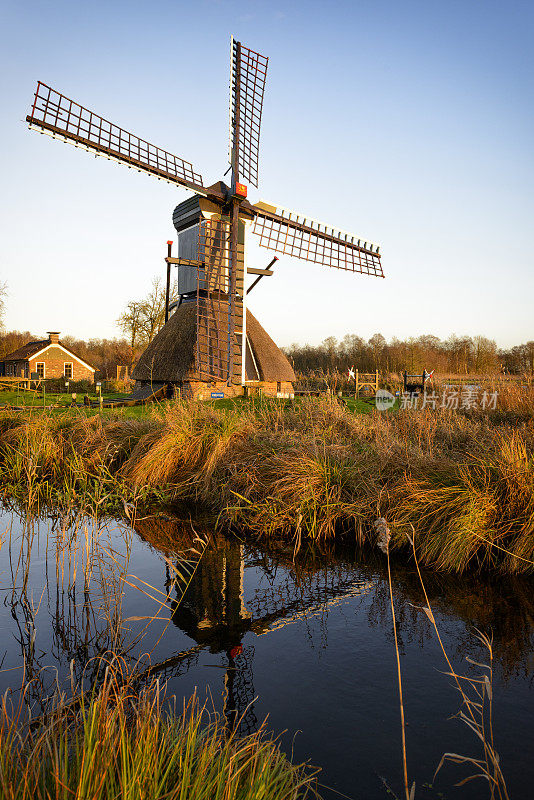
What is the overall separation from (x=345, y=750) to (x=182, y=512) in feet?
16.5

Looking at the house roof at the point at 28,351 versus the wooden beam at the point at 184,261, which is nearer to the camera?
the wooden beam at the point at 184,261

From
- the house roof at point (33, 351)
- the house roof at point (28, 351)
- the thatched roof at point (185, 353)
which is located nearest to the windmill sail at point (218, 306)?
the thatched roof at point (185, 353)

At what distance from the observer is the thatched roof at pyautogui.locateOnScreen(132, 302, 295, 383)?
18.5m

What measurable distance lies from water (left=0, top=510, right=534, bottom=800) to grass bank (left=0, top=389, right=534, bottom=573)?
58 cm

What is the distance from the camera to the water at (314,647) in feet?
9.23

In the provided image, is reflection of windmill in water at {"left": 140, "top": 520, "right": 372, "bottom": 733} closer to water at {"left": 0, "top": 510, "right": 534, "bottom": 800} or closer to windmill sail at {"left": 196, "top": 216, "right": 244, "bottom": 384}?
water at {"left": 0, "top": 510, "right": 534, "bottom": 800}

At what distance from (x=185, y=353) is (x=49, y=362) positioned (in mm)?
27371

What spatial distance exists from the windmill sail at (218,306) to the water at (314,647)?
1230 centimetres

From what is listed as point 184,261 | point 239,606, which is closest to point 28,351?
point 184,261

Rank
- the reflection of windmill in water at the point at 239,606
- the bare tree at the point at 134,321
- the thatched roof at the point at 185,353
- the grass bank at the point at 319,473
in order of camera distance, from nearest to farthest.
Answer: the reflection of windmill in water at the point at 239,606 < the grass bank at the point at 319,473 < the thatched roof at the point at 185,353 < the bare tree at the point at 134,321

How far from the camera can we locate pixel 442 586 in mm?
4914
